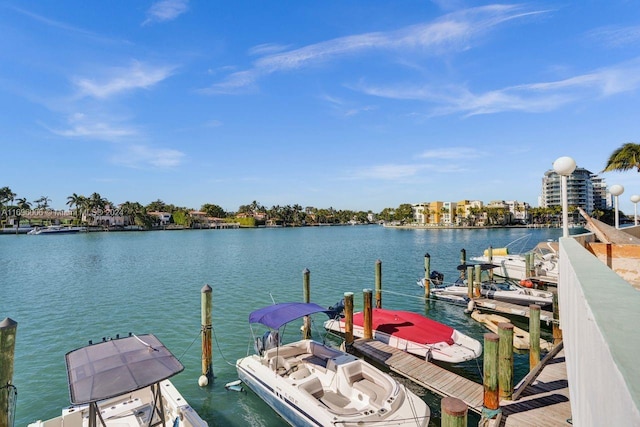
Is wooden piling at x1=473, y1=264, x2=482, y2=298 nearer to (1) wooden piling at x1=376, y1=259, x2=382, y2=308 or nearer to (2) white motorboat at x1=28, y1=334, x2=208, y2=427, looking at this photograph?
(1) wooden piling at x1=376, y1=259, x2=382, y2=308

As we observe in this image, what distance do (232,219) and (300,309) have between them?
189m

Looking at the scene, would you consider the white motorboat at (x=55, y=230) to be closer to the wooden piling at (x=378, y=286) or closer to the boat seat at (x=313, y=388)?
the wooden piling at (x=378, y=286)

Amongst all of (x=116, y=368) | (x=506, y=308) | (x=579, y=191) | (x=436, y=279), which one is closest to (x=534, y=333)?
(x=506, y=308)

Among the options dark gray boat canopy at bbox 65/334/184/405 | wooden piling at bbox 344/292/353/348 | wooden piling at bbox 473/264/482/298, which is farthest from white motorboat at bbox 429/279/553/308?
dark gray boat canopy at bbox 65/334/184/405

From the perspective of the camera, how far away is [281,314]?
42.0ft

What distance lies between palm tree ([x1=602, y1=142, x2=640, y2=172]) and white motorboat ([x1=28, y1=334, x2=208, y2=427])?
3088 centimetres

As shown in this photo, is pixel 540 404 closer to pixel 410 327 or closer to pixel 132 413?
pixel 410 327

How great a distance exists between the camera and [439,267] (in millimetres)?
41844

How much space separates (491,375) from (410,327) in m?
6.19

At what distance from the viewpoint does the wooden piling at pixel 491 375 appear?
9.44 m

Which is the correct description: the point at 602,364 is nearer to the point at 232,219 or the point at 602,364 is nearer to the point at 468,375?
the point at 468,375

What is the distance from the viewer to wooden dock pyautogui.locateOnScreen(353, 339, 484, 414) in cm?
1062

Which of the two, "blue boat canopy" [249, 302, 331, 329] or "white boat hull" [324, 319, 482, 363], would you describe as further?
"white boat hull" [324, 319, 482, 363]

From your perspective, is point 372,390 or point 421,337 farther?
point 421,337
